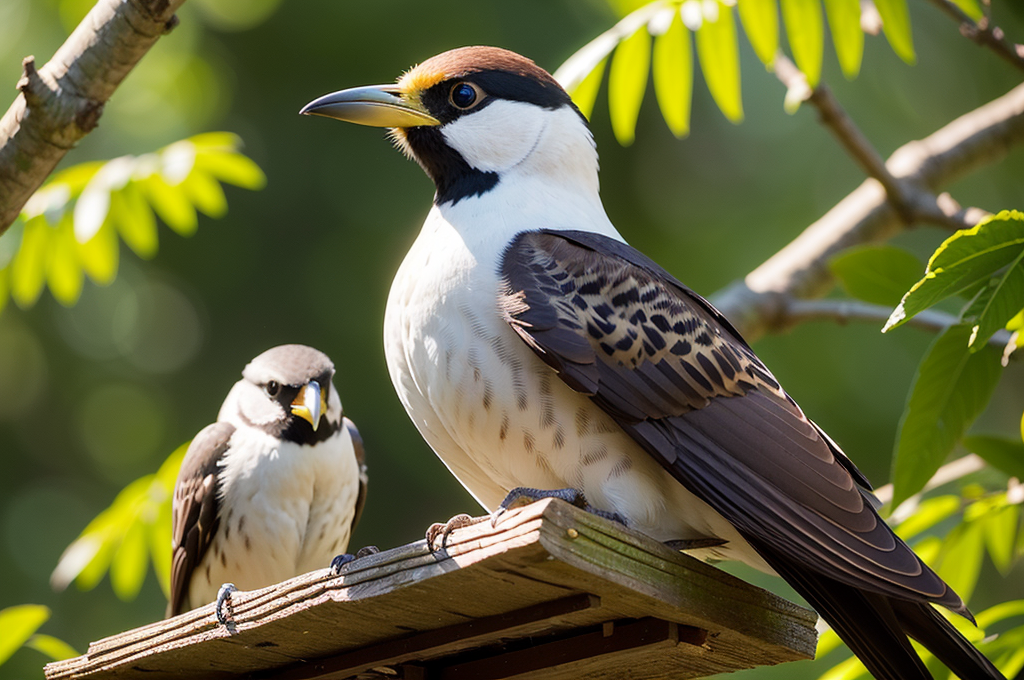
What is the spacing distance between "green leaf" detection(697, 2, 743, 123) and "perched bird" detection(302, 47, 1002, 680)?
1063mm

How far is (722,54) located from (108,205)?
2303 millimetres

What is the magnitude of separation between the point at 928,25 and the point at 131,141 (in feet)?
24.3

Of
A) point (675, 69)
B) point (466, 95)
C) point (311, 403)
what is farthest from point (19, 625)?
point (675, 69)

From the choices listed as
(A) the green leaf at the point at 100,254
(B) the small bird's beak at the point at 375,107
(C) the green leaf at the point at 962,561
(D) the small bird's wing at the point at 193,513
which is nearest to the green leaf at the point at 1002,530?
(C) the green leaf at the point at 962,561

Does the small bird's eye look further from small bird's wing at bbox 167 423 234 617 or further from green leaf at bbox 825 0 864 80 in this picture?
small bird's wing at bbox 167 423 234 617

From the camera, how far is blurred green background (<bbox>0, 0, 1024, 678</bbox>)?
9516mm

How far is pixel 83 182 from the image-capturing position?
4.28 m

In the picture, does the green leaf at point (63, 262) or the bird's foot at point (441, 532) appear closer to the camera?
the bird's foot at point (441, 532)

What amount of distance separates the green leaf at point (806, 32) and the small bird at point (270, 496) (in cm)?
202

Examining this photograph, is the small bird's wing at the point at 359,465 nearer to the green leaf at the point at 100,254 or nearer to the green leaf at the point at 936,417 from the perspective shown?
the green leaf at the point at 100,254

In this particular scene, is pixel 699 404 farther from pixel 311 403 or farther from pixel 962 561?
pixel 311 403

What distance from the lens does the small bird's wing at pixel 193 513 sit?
13.6 feet

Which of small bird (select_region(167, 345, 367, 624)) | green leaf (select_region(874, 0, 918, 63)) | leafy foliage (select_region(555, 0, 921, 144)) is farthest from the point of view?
small bird (select_region(167, 345, 367, 624))

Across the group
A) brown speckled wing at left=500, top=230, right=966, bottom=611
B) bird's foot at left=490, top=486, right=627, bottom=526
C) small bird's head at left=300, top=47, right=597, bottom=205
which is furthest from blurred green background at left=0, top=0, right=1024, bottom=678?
bird's foot at left=490, top=486, right=627, bottom=526
